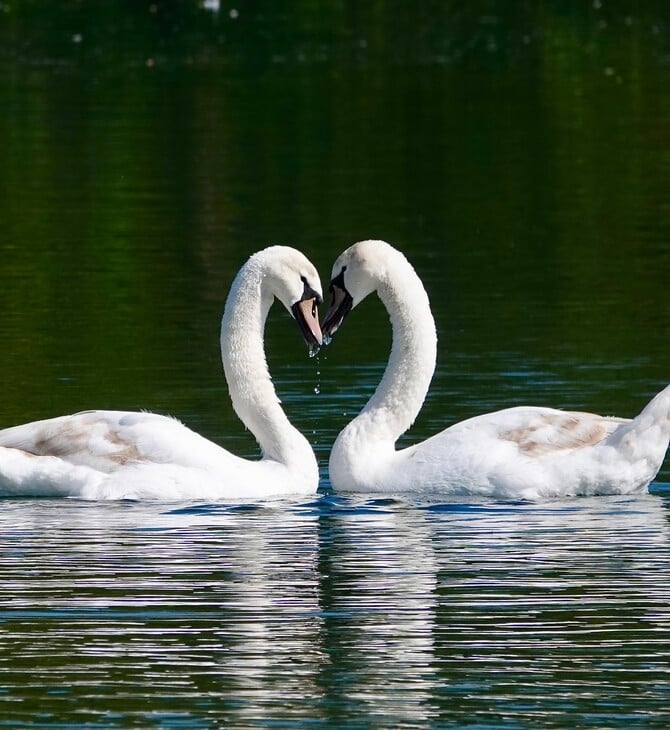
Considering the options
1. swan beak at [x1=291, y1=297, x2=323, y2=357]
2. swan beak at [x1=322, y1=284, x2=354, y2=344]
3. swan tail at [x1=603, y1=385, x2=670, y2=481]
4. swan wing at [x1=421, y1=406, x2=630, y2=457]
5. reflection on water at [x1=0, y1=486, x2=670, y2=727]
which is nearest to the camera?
reflection on water at [x1=0, y1=486, x2=670, y2=727]

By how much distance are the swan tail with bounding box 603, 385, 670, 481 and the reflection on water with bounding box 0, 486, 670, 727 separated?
274 millimetres

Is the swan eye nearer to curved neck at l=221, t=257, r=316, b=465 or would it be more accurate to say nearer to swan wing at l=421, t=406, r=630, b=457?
curved neck at l=221, t=257, r=316, b=465

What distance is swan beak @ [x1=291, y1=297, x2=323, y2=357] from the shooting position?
12.8 metres

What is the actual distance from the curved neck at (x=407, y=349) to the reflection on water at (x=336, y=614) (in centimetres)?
123

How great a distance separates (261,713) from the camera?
775cm

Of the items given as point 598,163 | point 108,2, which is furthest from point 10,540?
point 108,2

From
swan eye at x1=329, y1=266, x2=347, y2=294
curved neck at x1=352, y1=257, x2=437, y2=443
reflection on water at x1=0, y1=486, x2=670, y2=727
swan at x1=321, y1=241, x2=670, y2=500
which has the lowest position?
reflection on water at x1=0, y1=486, x2=670, y2=727

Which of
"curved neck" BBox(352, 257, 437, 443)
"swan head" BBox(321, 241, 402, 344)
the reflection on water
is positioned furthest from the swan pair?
"swan head" BBox(321, 241, 402, 344)

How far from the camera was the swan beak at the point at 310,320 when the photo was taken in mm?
12836

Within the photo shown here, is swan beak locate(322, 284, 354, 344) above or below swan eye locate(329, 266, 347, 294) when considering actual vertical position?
below

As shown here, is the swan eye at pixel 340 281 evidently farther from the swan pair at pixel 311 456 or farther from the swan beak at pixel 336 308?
the swan pair at pixel 311 456

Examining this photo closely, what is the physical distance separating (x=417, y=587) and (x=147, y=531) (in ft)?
6.56

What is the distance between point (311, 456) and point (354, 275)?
1.36 m

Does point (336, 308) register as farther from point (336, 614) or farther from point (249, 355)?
point (336, 614)
